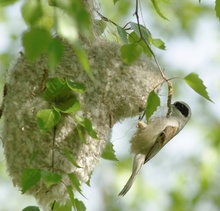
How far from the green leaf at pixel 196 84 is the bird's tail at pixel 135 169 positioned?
0.74 m

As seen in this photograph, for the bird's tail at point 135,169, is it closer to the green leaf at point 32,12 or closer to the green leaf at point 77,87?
the green leaf at point 77,87

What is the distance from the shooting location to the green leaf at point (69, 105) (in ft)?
7.48

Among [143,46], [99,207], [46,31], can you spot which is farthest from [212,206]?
[46,31]

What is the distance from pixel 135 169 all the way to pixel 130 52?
69 centimetres

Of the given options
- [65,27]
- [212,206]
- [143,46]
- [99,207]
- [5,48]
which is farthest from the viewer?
[99,207]

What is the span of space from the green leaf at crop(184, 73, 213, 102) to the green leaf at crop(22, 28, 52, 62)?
936 millimetres

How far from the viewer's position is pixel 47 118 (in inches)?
88.5

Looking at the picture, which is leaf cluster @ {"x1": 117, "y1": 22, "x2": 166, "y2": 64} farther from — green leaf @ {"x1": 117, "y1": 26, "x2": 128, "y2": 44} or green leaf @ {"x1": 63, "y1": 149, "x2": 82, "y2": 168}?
green leaf @ {"x1": 63, "y1": 149, "x2": 82, "y2": 168}

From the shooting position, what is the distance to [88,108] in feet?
8.25

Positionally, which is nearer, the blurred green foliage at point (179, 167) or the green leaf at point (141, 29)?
the green leaf at point (141, 29)

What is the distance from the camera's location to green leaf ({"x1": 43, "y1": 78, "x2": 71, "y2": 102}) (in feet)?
7.54

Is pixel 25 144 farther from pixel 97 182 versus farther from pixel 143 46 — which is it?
pixel 97 182

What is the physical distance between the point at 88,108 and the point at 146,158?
64cm

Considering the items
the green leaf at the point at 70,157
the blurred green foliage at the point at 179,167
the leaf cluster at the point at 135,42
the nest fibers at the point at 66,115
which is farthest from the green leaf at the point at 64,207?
the blurred green foliage at the point at 179,167
